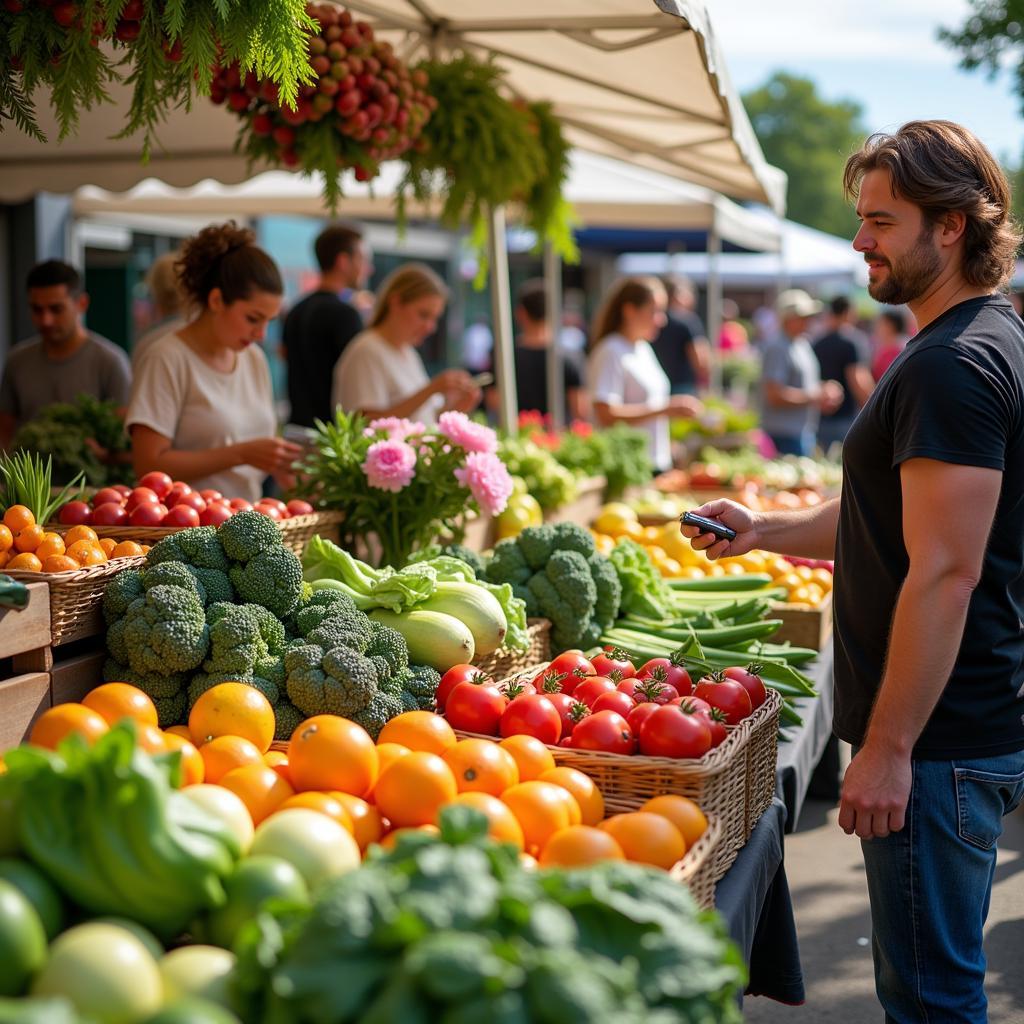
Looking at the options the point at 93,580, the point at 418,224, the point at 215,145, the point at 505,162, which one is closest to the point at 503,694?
the point at 93,580

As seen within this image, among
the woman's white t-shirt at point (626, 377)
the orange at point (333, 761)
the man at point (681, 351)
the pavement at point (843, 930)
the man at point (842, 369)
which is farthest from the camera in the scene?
the man at point (681, 351)

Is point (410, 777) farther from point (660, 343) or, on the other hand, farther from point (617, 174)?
point (660, 343)

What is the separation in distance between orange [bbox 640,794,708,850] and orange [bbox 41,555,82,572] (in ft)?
4.49

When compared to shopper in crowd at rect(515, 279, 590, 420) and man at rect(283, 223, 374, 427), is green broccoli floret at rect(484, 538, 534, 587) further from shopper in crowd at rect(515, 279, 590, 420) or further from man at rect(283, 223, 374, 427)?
shopper in crowd at rect(515, 279, 590, 420)

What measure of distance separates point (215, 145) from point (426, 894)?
5842 millimetres

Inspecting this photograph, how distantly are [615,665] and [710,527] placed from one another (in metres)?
0.41

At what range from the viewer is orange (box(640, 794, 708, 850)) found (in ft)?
6.86

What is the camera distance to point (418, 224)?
788 inches

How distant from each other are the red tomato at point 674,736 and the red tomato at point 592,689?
28 cm

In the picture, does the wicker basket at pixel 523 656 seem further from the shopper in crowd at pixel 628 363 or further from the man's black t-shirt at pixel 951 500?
the shopper in crowd at pixel 628 363

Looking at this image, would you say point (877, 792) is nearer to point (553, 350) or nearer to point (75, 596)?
point (75, 596)

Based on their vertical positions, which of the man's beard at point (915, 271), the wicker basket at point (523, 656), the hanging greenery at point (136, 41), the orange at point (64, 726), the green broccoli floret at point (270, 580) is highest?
the hanging greenery at point (136, 41)

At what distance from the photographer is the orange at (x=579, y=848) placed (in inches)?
72.7

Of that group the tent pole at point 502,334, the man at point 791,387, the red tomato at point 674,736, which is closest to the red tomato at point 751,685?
the red tomato at point 674,736
